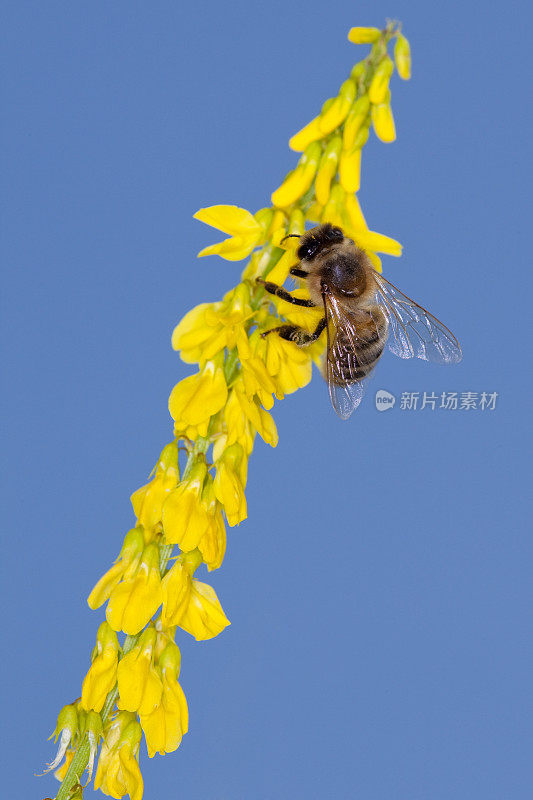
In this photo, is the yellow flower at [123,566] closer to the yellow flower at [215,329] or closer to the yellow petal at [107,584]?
the yellow petal at [107,584]

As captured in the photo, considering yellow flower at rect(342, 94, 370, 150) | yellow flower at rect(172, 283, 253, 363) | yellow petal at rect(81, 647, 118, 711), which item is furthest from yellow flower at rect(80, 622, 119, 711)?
yellow flower at rect(342, 94, 370, 150)

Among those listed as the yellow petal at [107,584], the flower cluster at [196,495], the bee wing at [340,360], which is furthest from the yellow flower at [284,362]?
the yellow petal at [107,584]

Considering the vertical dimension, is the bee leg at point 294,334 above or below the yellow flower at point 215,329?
above

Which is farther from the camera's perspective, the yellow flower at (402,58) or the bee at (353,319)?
the bee at (353,319)

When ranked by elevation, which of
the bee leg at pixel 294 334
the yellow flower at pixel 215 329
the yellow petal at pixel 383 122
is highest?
the yellow petal at pixel 383 122

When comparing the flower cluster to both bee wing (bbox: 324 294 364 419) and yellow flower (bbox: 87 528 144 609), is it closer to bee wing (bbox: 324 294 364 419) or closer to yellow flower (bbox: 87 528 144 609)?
yellow flower (bbox: 87 528 144 609)

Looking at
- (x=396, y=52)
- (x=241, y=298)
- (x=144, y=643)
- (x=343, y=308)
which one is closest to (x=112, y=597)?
(x=144, y=643)
